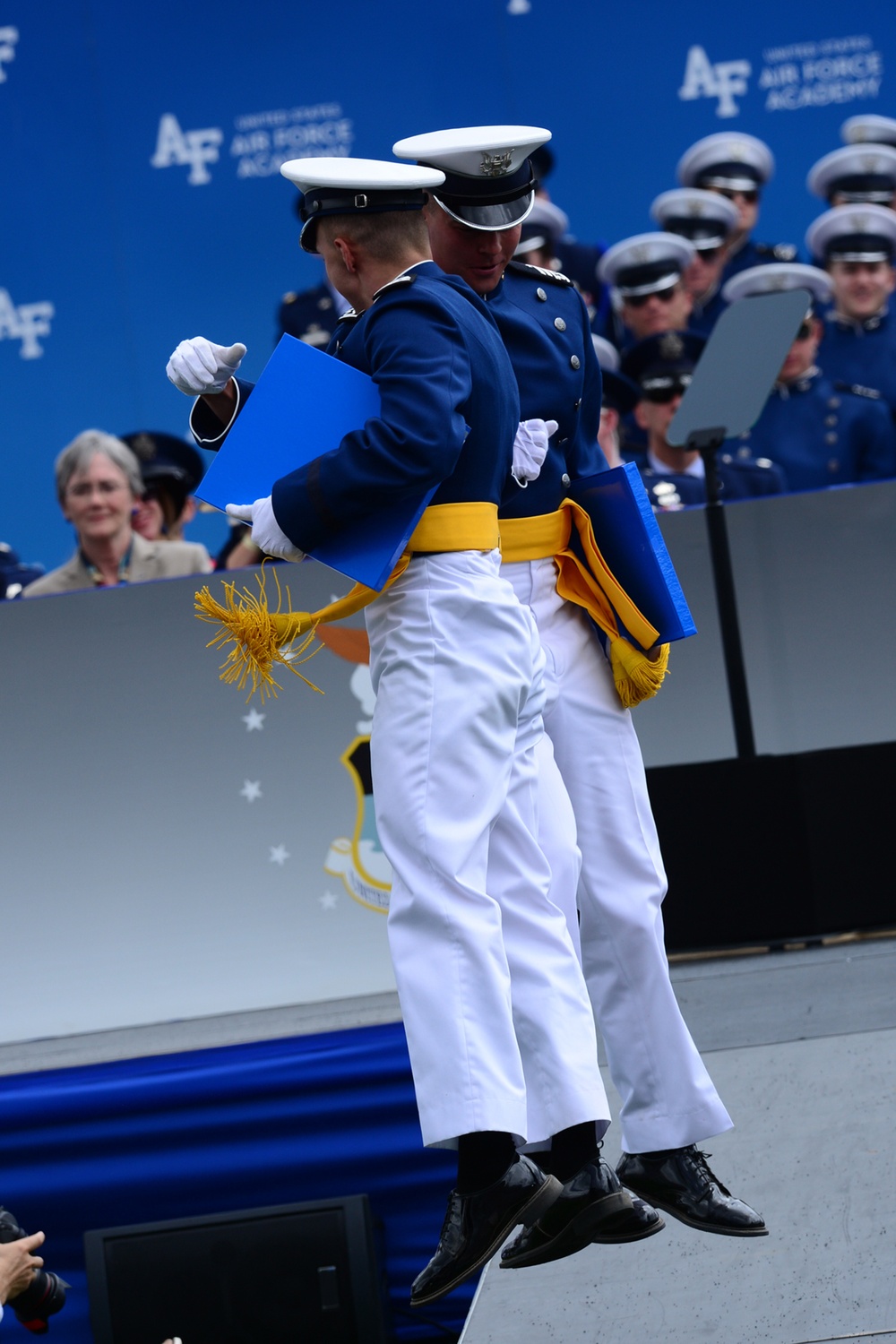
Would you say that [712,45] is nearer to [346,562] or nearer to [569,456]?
[569,456]

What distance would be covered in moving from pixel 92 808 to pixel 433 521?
98.4 inches

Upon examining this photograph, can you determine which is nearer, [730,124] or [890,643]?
[890,643]

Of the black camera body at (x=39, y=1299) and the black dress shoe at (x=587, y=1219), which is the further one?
the black camera body at (x=39, y=1299)

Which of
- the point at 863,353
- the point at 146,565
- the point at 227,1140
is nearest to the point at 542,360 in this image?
the point at 227,1140

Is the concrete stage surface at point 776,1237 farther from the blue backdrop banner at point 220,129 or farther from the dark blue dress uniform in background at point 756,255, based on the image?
the blue backdrop banner at point 220,129

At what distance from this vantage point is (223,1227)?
3584 mm

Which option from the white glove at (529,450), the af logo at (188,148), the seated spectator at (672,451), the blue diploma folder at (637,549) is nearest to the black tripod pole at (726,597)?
the seated spectator at (672,451)

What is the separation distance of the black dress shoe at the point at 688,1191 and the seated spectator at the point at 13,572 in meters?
3.96

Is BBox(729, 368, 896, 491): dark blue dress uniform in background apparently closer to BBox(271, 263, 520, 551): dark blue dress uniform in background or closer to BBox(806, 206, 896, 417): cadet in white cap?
BBox(806, 206, 896, 417): cadet in white cap

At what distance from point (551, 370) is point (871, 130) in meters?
4.13

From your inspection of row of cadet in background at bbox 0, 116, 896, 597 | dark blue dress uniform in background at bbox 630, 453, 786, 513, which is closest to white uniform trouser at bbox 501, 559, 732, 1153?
dark blue dress uniform in background at bbox 630, 453, 786, 513

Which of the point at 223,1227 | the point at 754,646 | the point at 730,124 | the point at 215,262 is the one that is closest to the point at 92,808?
the point at 223,1227

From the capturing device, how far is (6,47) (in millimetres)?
6375

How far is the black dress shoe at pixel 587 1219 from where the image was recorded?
2.35 metres
